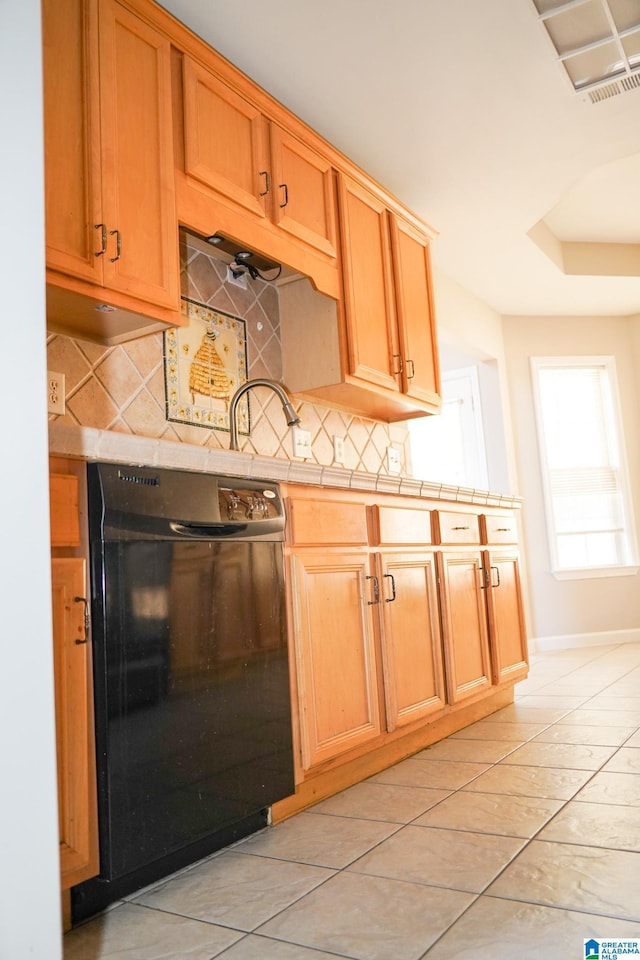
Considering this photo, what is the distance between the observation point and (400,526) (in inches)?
102

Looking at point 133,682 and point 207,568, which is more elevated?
point 207,568

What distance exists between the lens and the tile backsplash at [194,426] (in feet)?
6.92

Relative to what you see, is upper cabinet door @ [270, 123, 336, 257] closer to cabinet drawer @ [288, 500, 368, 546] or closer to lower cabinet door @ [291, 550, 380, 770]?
cabinet drawer @ [288, 500, 368, 546]

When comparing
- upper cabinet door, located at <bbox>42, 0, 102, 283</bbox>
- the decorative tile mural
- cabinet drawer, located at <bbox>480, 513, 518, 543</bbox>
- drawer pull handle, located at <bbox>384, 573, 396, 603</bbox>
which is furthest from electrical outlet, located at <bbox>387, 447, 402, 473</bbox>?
upper cabinet door, located at <bbox>42, 0, 102, 283</bbox>

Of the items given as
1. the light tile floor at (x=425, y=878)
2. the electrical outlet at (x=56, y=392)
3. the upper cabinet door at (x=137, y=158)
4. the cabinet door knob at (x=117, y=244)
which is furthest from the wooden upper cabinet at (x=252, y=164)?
the light tile floor at (x=425, y=878)

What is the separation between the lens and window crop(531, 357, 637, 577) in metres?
5.59

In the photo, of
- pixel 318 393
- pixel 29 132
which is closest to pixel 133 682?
pixel 29 132

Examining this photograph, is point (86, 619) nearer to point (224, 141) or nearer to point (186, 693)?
point (186, 693)

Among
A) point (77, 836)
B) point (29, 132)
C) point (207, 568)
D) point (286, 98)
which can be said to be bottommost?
point (77, 836)

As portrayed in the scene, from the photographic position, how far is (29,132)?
1.11 metres

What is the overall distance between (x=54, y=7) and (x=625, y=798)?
251 cm

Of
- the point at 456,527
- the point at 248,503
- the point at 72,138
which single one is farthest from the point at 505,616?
the point at 72,138

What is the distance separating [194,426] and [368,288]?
107cm

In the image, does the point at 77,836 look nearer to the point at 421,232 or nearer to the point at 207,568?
the point at 207,568
